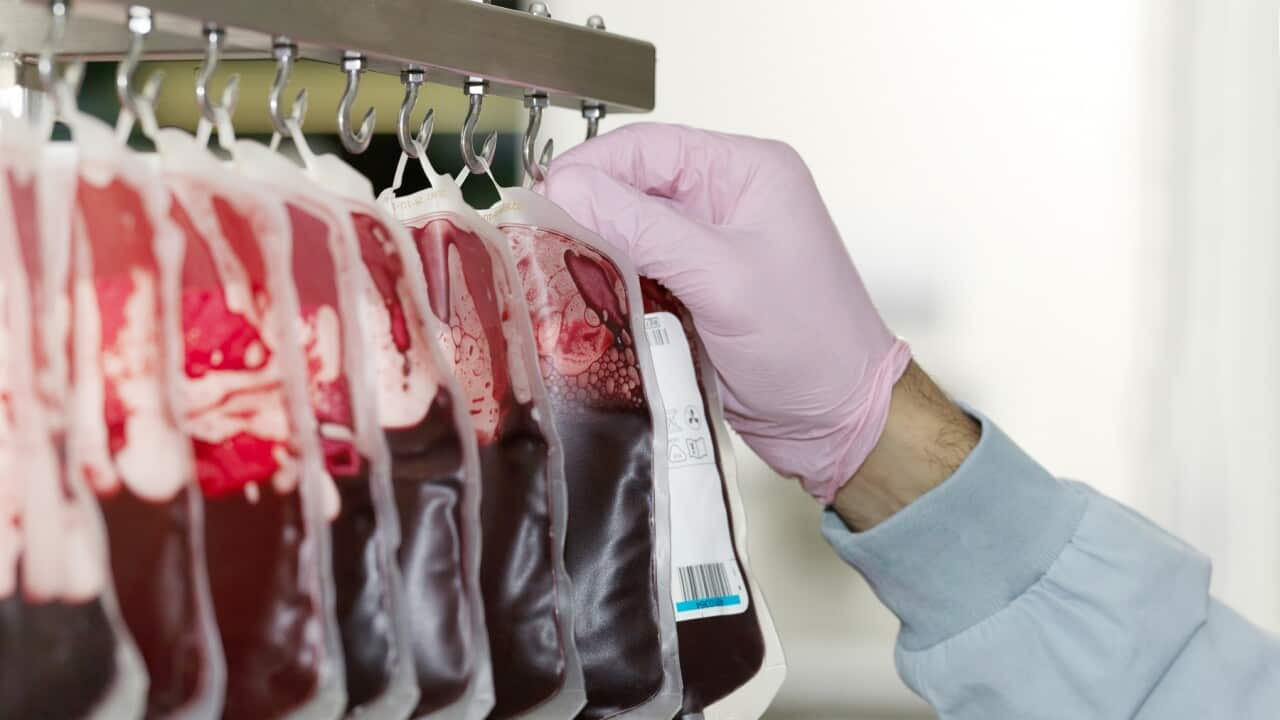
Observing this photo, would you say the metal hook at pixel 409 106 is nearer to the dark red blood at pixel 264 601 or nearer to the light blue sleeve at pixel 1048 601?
the dark red blood at pixel 264 601

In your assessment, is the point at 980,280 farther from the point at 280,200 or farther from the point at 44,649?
the point at 44,649

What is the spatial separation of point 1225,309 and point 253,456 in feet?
3.45

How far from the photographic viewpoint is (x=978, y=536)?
0.88 m

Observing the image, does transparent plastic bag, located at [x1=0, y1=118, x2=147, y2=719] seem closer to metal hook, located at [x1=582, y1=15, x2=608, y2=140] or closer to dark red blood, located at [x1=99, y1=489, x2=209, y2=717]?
dark red blood, located at [x1=99, y1=489, x2=209, y2=717]

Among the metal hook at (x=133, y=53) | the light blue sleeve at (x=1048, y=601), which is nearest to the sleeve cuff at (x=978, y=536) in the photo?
the light blue sleeve at (x=1048, y=601)

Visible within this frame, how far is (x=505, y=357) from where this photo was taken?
2.02 ft

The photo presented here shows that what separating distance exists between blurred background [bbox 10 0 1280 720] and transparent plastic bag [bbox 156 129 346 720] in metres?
0.93

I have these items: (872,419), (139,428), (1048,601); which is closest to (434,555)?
(139,428)

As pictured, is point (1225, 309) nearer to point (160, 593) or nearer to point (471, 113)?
point (471, 113)

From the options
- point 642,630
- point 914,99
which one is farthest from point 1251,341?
point 642,630

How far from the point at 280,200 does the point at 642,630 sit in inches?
10.4

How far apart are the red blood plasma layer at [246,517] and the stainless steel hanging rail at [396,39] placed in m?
0.08

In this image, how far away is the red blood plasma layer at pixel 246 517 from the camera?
0.49 meters

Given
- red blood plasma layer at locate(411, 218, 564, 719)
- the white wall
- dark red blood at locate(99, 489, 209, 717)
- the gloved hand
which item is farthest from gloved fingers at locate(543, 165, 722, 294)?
the white wall
